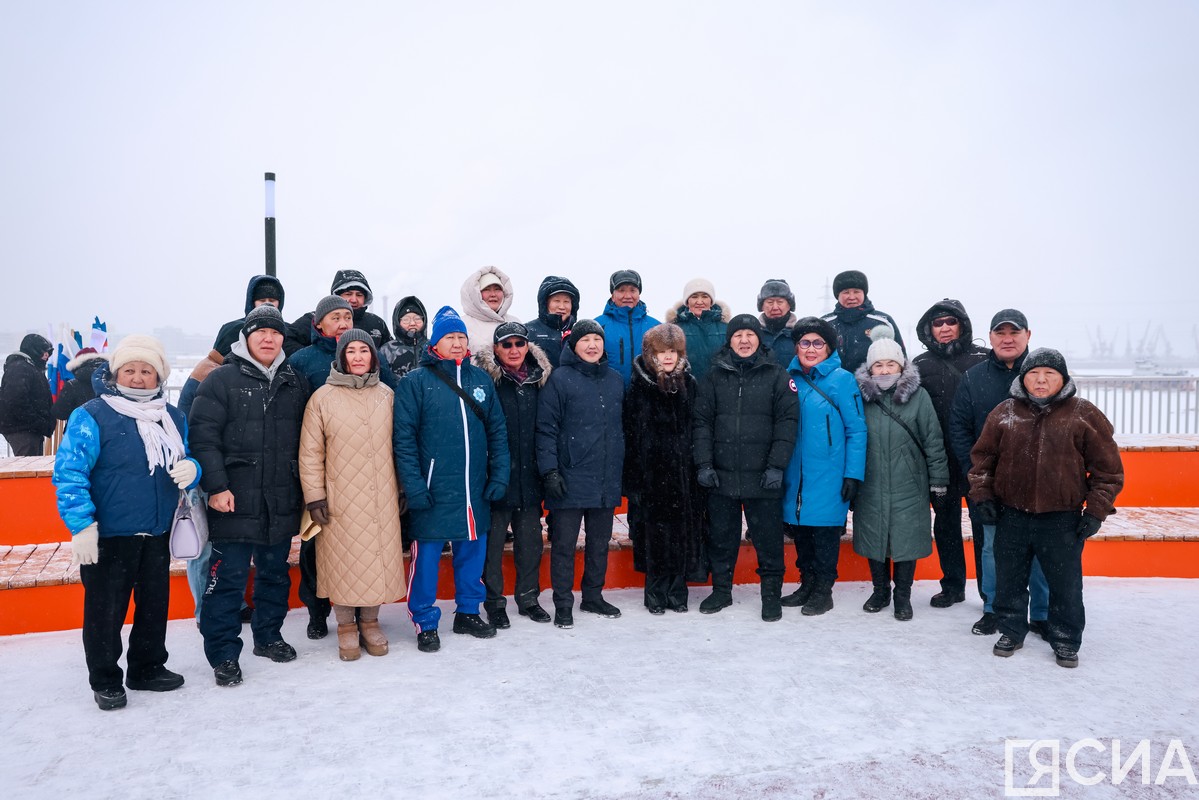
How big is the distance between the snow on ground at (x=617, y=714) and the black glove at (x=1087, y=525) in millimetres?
628

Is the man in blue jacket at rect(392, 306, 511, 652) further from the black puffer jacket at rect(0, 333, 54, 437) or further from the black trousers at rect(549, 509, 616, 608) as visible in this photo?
the black puffer jacket at rect(0, 333, 54, 437)

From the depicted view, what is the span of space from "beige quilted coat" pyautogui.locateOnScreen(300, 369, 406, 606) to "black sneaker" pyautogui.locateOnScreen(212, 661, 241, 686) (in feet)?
1.71

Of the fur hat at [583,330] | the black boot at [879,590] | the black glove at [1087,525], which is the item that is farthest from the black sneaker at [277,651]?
the black glove at [1087,525]

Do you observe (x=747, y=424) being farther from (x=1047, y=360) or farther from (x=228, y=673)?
(x=228, y=673)

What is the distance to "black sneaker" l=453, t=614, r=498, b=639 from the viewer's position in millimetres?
4094

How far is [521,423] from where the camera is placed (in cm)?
434

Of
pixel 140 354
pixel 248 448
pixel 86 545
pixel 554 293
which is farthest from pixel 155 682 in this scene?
pixel 554 293

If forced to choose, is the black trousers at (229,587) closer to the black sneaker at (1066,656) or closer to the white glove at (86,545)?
the white glove at (86,545)

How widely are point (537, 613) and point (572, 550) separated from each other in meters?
0.41

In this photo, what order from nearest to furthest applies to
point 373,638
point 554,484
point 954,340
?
point 373,638, point 554,484, point 954,340

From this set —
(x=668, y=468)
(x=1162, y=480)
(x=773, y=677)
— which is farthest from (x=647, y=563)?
(x=1162, y=480)

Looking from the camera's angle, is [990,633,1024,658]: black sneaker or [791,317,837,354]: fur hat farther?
[791,317,837,354]: fur hat

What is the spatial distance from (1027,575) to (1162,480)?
340 centimetres

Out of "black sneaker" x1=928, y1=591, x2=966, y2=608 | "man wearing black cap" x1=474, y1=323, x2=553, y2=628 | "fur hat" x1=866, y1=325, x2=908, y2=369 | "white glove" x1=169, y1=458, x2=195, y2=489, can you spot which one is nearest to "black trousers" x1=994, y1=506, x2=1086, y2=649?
"black sneaker" x1=928, y1=591, x2=966, y2=608
